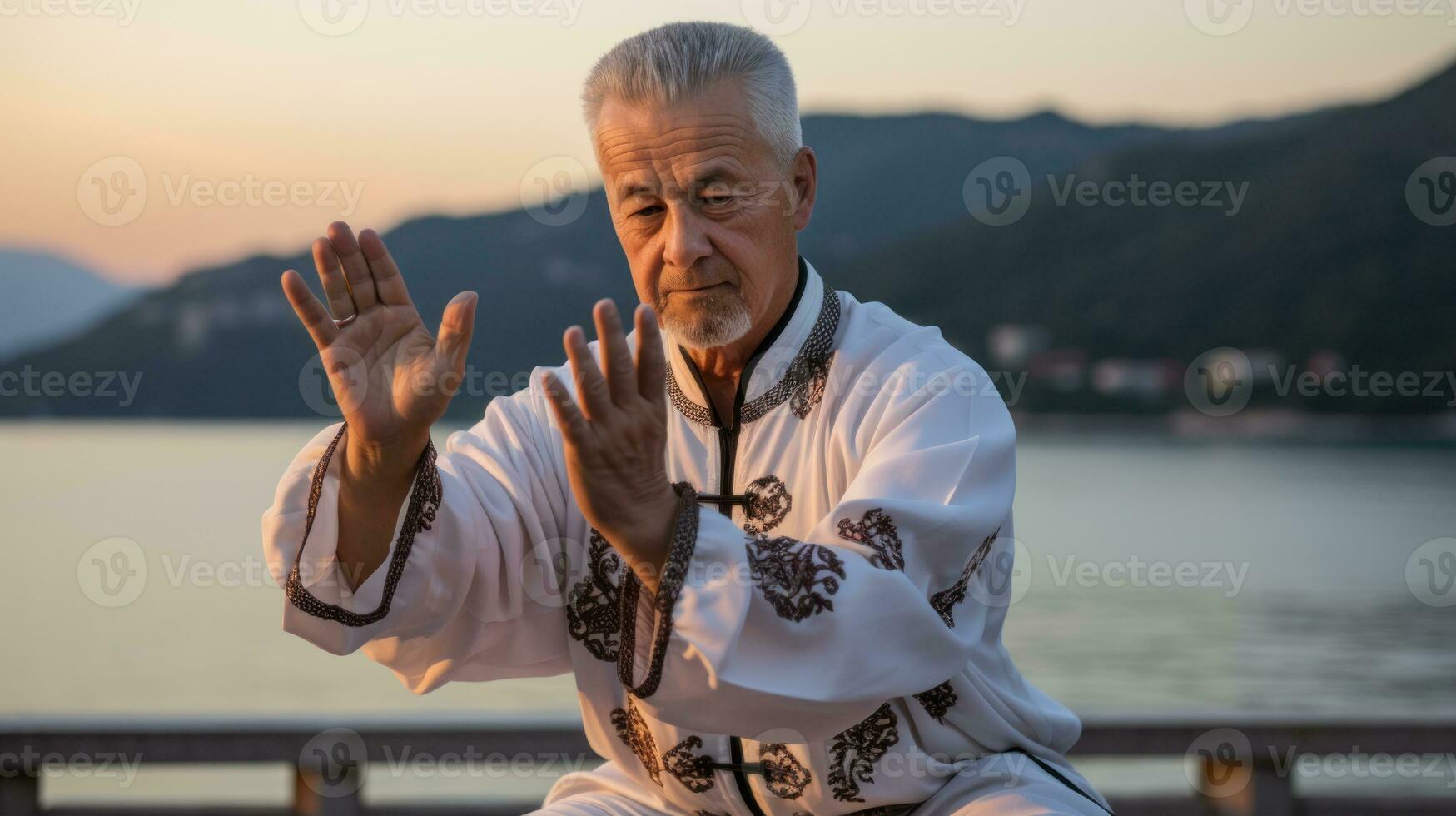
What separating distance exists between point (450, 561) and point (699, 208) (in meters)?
0.60

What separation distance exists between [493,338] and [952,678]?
25.3 m

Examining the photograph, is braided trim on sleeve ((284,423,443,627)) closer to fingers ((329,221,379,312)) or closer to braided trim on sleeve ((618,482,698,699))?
fingers ((329,221,379,312))

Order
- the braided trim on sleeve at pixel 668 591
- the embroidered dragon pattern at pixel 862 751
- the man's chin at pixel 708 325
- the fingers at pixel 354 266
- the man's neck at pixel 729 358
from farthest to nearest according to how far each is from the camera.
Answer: the man's neck at pixel 729 358
the man's chin at pixel 708 325
the embroidered dragon pattern at pixel 862 751
the fingers at pixel 354 266
the braided trim on sleeve at pixel 668 591

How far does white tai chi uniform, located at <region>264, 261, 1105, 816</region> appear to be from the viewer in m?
1.63

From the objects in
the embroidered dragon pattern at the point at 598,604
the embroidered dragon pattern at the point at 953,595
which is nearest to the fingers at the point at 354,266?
the embroidered dragon pattern at the point at 598,604

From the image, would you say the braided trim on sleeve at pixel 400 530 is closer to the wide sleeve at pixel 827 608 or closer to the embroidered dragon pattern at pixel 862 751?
the wide sleeve at pixel 827 608

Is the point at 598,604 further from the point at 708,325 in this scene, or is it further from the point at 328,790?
the point at 328,790

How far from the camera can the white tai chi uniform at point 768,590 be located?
1627mm

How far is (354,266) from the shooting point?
1853 millimetres

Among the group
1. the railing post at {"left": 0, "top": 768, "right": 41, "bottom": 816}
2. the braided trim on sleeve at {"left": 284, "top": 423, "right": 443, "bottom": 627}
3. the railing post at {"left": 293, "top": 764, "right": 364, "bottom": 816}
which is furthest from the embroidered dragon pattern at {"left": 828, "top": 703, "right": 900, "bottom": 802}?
the railing post at {"left": 0, "top": 768, "right": 41, "bottom": 816}

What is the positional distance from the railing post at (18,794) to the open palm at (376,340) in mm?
Result: 1352

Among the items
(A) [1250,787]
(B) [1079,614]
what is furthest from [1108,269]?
(A) [1250,787]

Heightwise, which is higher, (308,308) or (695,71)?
(695,71)

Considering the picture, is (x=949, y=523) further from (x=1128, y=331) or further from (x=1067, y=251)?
(x=1067, y=251)
